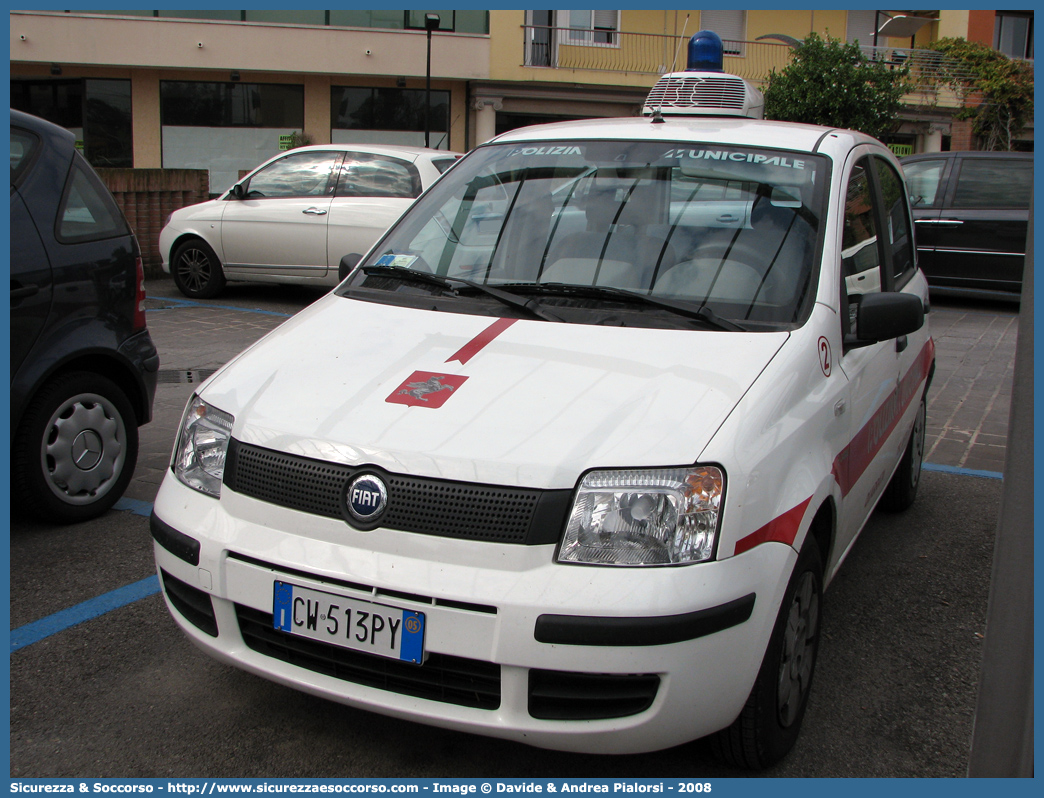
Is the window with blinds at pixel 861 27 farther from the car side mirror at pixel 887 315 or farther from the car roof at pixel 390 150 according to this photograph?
the car side mirror at pixel 887 315

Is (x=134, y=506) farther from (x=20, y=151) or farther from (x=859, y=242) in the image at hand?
(x=859, y=242)

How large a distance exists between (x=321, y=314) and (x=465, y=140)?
2621cm

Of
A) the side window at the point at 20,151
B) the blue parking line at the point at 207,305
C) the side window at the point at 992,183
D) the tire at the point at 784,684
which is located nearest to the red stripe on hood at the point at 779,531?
the tire at the point at 784,684

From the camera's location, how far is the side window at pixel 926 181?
1166 centimetres

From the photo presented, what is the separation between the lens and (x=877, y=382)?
337 cm

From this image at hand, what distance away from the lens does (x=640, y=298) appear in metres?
2.95

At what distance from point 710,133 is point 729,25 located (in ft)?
92.5

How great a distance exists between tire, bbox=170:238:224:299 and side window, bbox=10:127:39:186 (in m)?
6.92

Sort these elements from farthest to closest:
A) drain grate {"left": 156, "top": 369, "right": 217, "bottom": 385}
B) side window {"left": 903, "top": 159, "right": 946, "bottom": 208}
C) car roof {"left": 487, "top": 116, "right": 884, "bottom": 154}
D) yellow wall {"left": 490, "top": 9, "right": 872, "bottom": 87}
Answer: yellow wall {"left": 490, "top": 9, "right": 872, "bottom": 87} → side window {"left": 903, "top": 159, "right": 946, "bottom": 208} → drain grate {"left": 156, "top": 369, "right": 217, "bottom": 385} → car roof {"left": 487, "top": 116, "right": 884, "bottom": 154}

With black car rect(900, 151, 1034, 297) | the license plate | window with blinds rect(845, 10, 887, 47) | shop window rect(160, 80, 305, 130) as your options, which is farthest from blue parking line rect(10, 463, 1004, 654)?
window with blinds rect(845, 10, 887, 47)

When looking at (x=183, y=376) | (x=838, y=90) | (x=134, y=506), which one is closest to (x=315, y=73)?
(x=838, y=90)

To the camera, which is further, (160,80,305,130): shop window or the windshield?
(160,80,305,130): shop window

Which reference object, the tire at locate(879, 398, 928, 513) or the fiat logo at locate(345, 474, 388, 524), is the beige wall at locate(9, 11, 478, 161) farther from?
the fiat logo at locate(345, 474, 388, 524)

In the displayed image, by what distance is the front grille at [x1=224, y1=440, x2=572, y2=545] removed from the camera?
2209 millimetres
